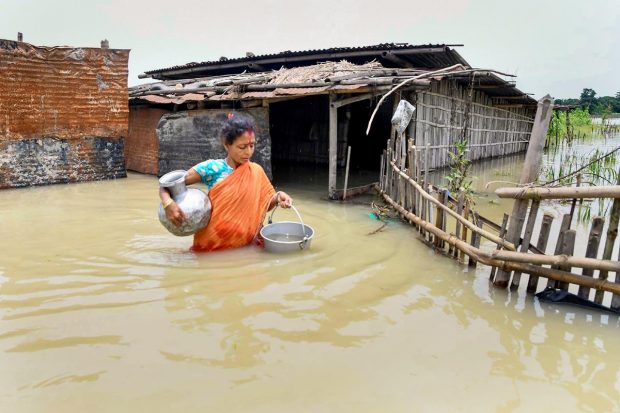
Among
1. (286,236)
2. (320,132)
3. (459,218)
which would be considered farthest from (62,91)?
(459,218)

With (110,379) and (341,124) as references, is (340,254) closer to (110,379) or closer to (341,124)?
(110,379)

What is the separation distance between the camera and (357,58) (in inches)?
445

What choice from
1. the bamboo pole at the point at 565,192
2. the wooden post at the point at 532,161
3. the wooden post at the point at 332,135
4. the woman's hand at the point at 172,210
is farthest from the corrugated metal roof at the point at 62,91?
the wooden post at the point at 532,161

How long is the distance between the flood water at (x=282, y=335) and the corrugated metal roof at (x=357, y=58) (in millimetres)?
6623

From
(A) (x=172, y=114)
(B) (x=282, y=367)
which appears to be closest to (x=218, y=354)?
(B) (x=282, y=367)

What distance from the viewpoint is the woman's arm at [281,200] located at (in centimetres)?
426

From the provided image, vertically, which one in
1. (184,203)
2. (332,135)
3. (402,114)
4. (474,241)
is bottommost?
(474,241)

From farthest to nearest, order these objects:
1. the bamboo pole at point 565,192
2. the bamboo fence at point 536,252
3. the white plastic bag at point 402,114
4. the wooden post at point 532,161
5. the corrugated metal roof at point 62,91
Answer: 1. the corrugated metal roof at point 62,91
2. the white plastic bag at point 402,114
3. the wooden post at point 532,161
4. the bamboo fence at point 536,252
5. the bamboo pole at point 565,192

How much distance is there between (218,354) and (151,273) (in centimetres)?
160

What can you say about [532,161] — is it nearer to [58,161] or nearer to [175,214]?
[175,214]

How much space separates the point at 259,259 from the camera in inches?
173

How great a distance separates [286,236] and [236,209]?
80cm

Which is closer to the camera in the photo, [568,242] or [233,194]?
[568,242]

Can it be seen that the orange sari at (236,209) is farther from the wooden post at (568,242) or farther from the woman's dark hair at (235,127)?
the wooden post at (568,242)
